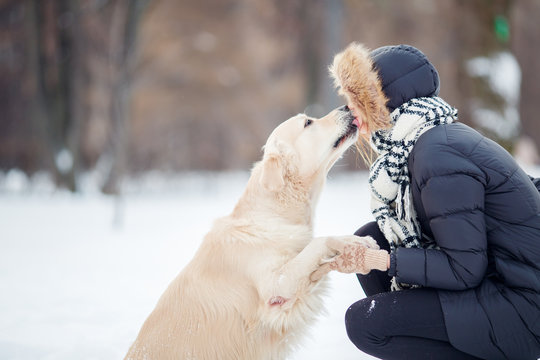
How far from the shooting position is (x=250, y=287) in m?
2.15

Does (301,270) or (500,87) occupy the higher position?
(500,87)

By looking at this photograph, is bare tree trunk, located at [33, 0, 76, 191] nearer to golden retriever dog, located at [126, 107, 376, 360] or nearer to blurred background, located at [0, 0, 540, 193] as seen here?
blurred background, located at [0, 0, 540, 193]

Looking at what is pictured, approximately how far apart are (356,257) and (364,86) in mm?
762

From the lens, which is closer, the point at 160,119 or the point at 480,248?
the point at 480,248

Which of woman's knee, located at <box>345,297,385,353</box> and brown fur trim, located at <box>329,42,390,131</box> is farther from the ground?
brown fur trim, located at <box>329,42,390,131</box>

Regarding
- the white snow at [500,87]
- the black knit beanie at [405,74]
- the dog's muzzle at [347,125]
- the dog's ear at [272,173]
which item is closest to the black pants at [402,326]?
the dog's ear at [272,173]

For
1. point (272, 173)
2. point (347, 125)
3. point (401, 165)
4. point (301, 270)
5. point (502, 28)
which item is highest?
point (502, 28)

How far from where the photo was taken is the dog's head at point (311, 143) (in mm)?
2510

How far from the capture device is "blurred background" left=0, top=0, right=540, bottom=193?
10.4 meters

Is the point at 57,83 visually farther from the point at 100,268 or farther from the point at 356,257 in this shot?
the point at 356,257

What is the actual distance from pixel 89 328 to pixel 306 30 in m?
11.8

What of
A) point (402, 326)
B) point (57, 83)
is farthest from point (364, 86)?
point (57, 83)

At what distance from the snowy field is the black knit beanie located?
1.03 m

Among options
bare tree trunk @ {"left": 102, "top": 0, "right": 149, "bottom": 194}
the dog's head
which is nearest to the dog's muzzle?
the dog's head
